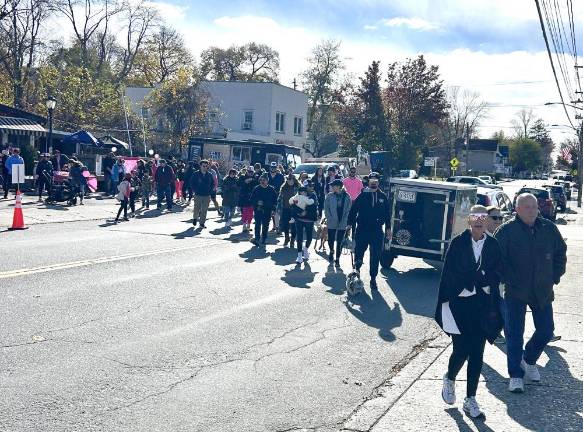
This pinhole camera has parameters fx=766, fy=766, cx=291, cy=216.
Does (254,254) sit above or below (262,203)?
below

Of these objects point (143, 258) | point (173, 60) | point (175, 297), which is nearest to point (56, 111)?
point (173, 60)

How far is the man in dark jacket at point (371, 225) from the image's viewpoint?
12.7m

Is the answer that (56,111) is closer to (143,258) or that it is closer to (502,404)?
(143,258)

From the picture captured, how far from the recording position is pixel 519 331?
7.26 m

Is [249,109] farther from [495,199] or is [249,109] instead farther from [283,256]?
[495,199]

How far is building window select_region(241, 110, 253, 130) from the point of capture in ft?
194

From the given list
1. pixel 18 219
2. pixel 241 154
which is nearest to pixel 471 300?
pixel 18 219

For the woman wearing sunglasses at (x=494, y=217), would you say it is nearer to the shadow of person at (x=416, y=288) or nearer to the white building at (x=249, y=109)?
the shadow of person at (x=416, y=288)

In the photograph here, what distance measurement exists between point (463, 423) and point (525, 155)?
136 meters

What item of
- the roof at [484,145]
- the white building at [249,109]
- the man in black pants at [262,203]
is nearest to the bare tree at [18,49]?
the white building at [249,109]

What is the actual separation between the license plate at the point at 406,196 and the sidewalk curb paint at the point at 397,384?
490cm

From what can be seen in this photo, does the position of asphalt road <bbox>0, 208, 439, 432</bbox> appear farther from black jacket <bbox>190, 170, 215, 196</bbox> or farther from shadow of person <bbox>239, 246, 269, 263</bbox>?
black jacket <bbox>190, 170, 215, 196</bbox>

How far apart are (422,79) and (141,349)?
5311cm

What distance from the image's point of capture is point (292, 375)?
760 cm
